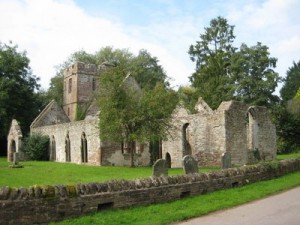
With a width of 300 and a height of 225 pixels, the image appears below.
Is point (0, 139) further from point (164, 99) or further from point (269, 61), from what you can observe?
point (269, 61)

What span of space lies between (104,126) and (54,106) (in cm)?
1904

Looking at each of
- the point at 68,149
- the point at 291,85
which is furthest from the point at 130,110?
the point at 291,85

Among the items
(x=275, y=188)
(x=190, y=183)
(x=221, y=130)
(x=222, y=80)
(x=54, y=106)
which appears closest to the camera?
(x=190, y=183)

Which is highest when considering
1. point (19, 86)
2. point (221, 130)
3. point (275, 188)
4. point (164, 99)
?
point (19, 86)

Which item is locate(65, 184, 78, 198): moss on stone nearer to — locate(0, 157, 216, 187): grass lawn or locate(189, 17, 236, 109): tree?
locate(0, 157, 216, 187): grass lawn

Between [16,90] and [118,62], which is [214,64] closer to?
[118,62]

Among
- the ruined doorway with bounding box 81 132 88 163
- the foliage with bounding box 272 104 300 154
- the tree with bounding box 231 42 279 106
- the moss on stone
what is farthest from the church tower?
the moss on stone

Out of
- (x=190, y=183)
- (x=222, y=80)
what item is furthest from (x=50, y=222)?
(x=222, y=80)

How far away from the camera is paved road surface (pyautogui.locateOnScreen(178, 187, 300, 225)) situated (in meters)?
7.55

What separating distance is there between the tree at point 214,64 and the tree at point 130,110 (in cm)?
1916

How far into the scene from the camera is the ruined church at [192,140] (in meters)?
20.9

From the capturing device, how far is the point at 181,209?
876 cm

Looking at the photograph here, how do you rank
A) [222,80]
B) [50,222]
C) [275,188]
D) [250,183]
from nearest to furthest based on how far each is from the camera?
1. [50,222]
2. [275,188]
3. [250,183]
4. [222,80]

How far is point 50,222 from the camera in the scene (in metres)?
7.32
